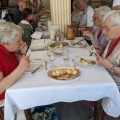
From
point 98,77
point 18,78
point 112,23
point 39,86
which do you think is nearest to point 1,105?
point 18,78

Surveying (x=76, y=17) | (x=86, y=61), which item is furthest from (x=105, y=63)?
(x=76, y=17)

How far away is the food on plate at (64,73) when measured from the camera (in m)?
1.19

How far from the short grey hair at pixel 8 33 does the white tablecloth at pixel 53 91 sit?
31 centimetres

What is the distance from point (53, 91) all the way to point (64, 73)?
187mm

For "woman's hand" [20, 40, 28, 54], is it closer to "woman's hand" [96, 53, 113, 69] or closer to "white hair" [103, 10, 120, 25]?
"woman's hand" [96, 53, 113, 69]

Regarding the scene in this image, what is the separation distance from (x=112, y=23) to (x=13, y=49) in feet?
2.74

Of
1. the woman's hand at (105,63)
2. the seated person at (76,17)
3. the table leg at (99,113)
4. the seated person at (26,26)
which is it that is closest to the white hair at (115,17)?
the woman's hand at (105,63)

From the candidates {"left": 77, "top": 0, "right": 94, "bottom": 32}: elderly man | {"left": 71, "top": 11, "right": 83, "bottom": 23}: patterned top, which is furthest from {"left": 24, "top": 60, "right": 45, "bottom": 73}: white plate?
{"left": 71, "top": 11, "right": 83, "bottom": 23}: patterned top

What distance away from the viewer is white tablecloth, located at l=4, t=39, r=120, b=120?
3.62 feet

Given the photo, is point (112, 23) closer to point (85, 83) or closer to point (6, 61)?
point (85, 83)

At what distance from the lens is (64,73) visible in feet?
4.08

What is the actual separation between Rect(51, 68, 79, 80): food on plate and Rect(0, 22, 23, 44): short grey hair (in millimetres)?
403

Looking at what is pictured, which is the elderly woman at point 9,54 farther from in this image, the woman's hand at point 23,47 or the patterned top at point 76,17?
the patterned top at point 76,17

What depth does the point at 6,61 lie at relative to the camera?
1229 millimetres
